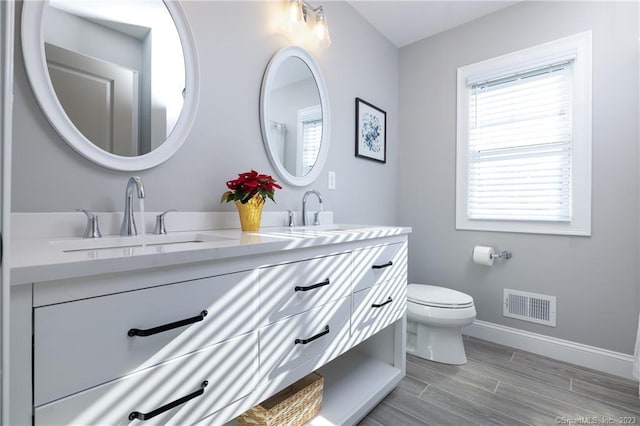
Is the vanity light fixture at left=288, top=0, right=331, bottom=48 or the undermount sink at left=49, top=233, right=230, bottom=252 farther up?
the vanity light fixture at left=288, top=0, right=331, bottom=48

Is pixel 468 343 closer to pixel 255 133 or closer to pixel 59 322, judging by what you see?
pixel 255 133

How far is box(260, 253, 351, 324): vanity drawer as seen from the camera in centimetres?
94

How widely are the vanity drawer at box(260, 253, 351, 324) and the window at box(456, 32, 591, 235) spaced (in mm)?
1600

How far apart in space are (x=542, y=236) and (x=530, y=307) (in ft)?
1.65

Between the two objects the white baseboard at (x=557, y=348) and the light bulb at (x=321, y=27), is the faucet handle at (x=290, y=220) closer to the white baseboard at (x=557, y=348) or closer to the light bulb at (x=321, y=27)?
the light bulb at (x=321, y=27)

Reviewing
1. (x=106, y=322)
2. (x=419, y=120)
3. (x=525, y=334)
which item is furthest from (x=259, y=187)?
(x=525, y=334)

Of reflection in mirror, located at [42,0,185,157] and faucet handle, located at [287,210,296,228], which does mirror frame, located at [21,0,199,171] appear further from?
faucet handle, located at [287,210,296,228]

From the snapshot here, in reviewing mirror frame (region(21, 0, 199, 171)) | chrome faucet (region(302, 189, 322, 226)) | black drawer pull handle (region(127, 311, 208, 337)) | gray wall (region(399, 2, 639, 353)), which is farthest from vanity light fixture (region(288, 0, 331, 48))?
black drawer pull handle (region(127, 311, 208, 337))

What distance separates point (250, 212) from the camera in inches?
53.6

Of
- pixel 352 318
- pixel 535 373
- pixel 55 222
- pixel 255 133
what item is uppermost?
pixel 255 133

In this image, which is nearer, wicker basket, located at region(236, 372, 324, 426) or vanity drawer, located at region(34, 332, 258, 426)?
vanity drawer, located at region(34, 332, 258, 426)

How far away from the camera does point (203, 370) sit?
2.57 feet

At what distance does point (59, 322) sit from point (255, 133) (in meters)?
1.20

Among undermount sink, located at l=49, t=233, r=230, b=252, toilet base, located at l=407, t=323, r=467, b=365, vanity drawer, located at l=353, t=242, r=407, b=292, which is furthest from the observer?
toilet base, located at l=407, t=323, r=467, b=365
